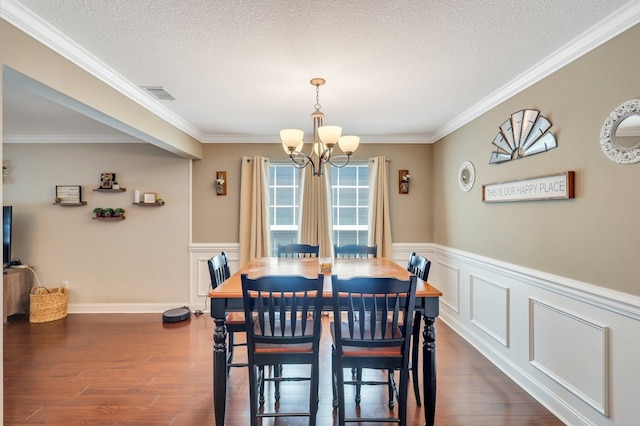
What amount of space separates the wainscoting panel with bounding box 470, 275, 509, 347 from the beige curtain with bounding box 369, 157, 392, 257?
129cm

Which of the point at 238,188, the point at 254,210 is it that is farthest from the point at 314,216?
the point at 238,188

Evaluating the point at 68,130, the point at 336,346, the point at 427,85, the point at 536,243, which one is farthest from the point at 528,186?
the point at 68,130

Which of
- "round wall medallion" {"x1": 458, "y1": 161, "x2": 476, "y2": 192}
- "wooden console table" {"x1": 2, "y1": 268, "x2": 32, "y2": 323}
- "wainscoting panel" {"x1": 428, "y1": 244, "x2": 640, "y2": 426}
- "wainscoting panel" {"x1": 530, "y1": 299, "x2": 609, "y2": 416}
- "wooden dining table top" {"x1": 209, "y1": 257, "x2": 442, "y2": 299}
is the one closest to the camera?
"wainscoting panel" {"x1": 428, "y1": 244, "x2": 640, "y2": 426}

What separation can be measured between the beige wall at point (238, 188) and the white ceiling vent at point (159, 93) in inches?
62.8

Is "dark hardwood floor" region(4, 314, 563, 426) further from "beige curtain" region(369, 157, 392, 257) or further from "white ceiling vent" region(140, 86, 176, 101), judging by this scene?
"white ceiling vent" region(140, 86, 176, 101)

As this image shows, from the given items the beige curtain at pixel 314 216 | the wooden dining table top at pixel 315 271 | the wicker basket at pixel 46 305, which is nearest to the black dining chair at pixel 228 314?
the wooden dining table top at pixel 315 271

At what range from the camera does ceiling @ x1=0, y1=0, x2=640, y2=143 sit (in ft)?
5.67

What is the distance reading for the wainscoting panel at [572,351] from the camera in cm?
194

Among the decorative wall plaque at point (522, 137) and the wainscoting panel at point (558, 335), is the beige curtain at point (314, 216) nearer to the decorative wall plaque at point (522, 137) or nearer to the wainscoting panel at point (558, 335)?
the wainscoting panel at point (558, 335)

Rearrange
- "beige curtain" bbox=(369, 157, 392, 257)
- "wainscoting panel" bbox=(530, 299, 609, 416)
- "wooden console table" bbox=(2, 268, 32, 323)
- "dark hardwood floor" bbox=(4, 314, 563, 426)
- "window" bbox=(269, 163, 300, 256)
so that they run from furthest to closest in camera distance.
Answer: "window" bbox=(269, 163, 300, 256), "beige curtain" bbox=(369, 157, 392, 257), "wooden console table" bbox=(2, 268, 32, 323), "dark hardwood floor" bbox=(4, 314, 563, 426), "wainscoting panel" bbox=(530, 299, 609, 416)

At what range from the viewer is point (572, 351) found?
214 centimetres

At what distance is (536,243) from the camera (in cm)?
249

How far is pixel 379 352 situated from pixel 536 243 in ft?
4.94

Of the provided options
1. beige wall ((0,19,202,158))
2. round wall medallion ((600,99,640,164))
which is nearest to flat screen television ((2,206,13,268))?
beige wall ((0,19,202,158))
